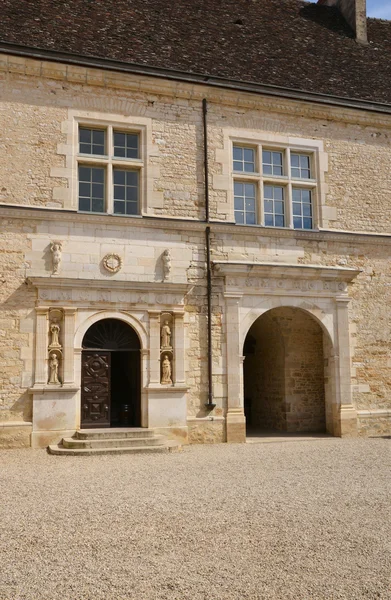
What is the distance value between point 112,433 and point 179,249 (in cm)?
353

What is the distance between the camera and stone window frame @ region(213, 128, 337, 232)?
1148cm

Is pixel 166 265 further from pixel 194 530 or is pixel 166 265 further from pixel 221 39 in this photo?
pixel 194 530

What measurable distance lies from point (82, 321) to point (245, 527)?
602 cm

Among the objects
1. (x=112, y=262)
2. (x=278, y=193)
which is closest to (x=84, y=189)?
(x=112, y=262)

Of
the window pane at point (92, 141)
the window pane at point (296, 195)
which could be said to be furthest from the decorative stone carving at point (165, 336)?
the window pane at point (296, 195)

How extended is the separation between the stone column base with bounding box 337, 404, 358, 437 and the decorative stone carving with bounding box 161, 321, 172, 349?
3678mm

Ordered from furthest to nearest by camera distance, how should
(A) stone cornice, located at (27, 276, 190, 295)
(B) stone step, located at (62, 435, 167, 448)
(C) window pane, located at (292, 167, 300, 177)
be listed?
1. (C) window pane, located at (292, 167, 300, 177)
2. (A) stone cornice, located at (27, 276, 190, 295)
3. (B) stone step, located at (62, 435, 167, 448)

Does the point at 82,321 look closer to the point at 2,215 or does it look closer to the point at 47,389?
the point at 47,389

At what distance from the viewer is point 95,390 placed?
10.4m

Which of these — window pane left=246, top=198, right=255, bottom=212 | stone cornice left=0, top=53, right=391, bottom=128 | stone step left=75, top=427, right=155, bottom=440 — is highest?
stone cornice left=0, top=53, right=391, bottom=128

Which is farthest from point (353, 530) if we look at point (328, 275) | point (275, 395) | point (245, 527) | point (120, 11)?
point (120, 11)

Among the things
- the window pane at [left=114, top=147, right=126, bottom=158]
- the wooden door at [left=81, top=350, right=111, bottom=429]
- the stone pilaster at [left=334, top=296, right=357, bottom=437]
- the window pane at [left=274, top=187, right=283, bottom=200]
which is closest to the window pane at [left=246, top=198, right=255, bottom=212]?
the window pane at [left=274, top=187, right=283, bottom=200]

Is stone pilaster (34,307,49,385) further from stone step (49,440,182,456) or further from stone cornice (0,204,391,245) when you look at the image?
stone cornice (0,204,391,245)

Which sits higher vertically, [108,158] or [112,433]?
[108,158]
